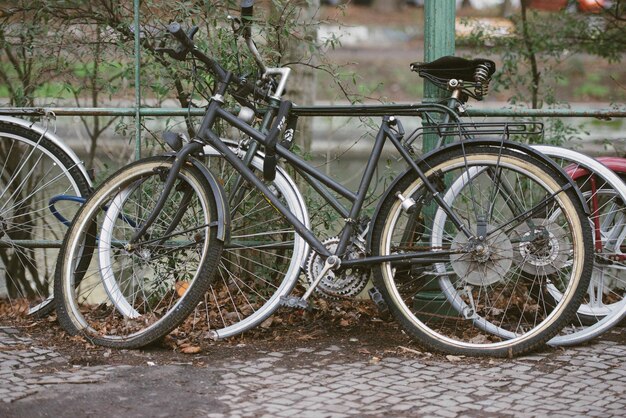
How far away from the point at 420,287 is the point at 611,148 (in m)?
2.15

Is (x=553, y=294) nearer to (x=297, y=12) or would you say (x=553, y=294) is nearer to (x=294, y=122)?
(x=294, y=122)

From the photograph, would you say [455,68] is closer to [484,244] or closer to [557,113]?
[557,113]

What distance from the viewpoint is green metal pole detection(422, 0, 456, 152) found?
5.30 metres

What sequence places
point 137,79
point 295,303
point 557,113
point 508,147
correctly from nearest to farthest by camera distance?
point 508,147 < point 295,303 < point 557,113 < point 137,79

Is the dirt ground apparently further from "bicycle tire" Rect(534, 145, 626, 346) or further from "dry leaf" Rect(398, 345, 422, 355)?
"bicycle tire" Rect(534, 145, 626, 346)

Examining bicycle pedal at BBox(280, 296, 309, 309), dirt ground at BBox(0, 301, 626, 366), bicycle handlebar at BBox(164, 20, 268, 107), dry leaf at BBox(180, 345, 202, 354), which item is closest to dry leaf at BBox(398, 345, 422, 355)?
dirt ground at BBox(0, 301, 626, 366)

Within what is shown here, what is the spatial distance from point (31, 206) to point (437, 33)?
271 centimetres

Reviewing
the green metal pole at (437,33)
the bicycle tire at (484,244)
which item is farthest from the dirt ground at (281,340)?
the green metal pole at (437,33)

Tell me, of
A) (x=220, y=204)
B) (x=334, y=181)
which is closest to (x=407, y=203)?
(x=334, y=181)

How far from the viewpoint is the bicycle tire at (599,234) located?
4.91 metres

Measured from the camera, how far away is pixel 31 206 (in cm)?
632

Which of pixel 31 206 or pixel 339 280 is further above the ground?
pixel 31 206

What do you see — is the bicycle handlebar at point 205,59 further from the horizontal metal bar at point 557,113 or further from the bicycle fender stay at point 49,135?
the horizontal metal bar at point 557,113

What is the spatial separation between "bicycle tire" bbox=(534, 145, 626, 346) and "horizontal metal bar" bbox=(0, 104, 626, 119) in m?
0.26
